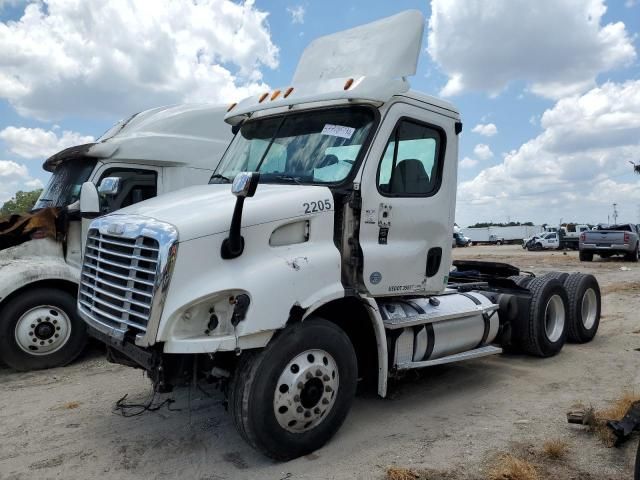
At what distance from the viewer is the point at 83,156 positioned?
7.82m

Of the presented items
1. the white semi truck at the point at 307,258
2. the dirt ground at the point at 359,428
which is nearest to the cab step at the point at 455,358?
the white semi truck at the point at 307,258

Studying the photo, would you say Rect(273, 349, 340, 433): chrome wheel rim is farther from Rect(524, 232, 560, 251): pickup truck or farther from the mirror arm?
Rect(524, 232, 560, 251): pickup truck

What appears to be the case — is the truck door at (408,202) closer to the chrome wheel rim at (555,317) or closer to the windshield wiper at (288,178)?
the windshield wiper at (288,178)

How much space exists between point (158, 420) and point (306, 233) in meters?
2.27

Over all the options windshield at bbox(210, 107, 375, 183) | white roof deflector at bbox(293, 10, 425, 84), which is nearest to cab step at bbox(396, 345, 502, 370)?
windshield at bbox(210, 107, 375, 183)

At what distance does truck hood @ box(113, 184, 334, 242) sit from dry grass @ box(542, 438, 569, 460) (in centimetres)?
248

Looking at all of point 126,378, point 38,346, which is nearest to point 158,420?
point 126,378

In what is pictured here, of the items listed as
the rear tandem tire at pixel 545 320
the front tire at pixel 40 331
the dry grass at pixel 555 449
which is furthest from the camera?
the rear tandem tire at pixel 545 320

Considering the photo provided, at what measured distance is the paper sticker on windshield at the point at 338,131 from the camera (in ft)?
15.3

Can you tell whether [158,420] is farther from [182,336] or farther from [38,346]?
[38,346]

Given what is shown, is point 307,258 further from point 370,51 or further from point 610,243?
point 610,243

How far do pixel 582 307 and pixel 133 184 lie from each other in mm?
6713

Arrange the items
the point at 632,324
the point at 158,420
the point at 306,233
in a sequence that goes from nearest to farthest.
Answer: the point at 306,233
the point at 158,420
the point at 632,324

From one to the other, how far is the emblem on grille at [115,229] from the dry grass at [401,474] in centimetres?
254
